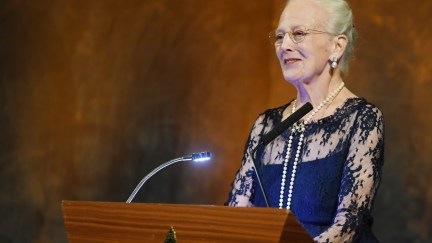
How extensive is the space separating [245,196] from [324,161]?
0.32 m

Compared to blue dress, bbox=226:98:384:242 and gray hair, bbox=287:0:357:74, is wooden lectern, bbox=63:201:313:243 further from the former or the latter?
gray hair, bbox=287:0:357:74

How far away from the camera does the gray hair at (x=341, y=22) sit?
8.35ft

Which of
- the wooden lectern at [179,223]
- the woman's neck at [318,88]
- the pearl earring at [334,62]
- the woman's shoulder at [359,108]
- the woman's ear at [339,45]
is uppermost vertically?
the woman's ear at [339,45]

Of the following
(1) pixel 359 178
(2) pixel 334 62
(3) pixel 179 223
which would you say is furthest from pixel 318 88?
(3) pixel 179 223

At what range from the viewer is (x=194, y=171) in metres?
4.07

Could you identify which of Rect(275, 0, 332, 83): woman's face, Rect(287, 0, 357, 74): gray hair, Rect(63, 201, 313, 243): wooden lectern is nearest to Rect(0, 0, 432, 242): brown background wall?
Rect(287, 0, 357, 74): gray hair

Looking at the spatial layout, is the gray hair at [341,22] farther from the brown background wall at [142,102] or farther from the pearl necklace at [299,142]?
the brown background wall at [142,102]

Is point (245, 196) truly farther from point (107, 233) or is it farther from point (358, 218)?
point (107, 233)

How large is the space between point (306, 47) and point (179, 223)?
101 cm

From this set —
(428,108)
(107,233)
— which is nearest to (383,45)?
(428,108)

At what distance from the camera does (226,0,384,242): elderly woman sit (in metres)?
2.34

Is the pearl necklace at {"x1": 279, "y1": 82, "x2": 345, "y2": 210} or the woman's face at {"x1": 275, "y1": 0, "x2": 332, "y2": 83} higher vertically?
the woman's face at {"x1": 275, "y1": 0, "x2": 332, "y2": 83}

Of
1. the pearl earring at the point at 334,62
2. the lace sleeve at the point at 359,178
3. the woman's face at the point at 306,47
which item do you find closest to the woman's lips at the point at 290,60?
the woman's face at the point at 306,47

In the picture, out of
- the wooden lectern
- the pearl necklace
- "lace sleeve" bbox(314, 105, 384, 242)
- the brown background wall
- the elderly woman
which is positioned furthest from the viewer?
the brown background wall
